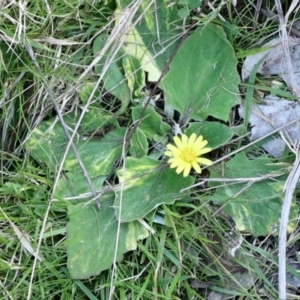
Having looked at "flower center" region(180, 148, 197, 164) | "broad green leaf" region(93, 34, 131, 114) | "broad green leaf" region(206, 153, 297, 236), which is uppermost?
"broad green leaf" region(93, 34, 131, 114)

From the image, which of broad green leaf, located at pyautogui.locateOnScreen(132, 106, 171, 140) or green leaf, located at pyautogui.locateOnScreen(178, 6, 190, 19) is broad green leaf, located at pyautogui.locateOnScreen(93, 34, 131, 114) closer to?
broad green leaf, located at pyautogui.locateOnScreen(132, 106, 171, 140)

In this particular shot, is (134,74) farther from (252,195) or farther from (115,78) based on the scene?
(252,195)

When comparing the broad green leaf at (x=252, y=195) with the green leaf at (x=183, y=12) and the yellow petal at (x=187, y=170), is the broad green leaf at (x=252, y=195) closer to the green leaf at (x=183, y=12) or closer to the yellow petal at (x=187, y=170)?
the yellow petal at (x=187, y=170)

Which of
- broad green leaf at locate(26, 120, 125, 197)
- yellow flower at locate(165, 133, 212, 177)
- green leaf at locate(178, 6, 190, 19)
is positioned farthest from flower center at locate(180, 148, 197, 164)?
green leaf at locate(178, 6, 190, 19)

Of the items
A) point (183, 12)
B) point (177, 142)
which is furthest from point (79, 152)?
point (183, 12)

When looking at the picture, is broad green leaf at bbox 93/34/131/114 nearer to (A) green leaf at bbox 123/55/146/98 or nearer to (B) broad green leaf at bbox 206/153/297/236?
(A) green leaf at bbox 123/55/146/98

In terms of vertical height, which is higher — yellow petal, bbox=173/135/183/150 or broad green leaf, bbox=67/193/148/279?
yellow petal, bbox=173/135/183/150

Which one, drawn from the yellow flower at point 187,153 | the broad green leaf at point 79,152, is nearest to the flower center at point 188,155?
the yellow flower at point 187,153
